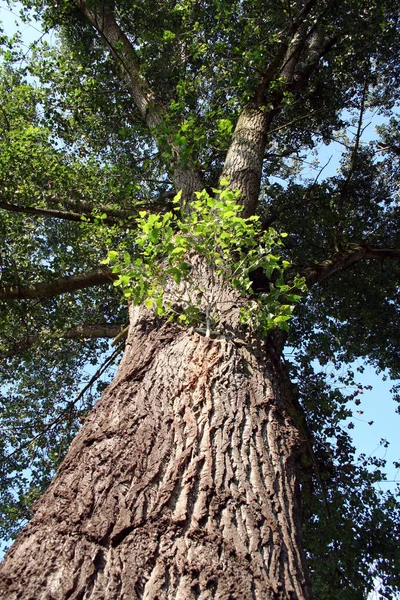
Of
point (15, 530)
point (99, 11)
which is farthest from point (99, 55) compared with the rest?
point (15, 530)

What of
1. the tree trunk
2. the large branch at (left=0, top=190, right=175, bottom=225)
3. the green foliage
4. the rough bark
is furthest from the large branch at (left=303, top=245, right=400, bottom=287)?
the tree trunk

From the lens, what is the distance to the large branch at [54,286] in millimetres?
5598

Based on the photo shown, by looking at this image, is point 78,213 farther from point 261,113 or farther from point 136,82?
point 261,113

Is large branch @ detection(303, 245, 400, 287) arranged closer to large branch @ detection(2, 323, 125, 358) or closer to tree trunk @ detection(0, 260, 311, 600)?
tree trunk @ detection(0, 260, 311, 600)

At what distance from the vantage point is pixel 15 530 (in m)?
7.03

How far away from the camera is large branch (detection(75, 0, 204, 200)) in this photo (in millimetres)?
5551

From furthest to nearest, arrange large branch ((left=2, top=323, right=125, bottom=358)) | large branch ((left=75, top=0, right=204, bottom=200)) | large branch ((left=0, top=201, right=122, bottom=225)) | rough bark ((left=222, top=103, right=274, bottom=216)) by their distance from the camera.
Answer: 1. large branch ((left=2, top=323, right=125, bottom=358))
2. large branch ((left=0, top=201, right=122, bottom=225))
3. large branch ((left=75, top=0, right=204, bottom=200))
4. rough bark ((left=222, top=103, right=274, bottom=216))

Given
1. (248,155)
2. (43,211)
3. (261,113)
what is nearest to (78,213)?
(43,211)

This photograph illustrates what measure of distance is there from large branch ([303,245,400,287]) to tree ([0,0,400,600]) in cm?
3

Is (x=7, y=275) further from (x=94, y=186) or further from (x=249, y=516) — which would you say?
(x=249, y=516)

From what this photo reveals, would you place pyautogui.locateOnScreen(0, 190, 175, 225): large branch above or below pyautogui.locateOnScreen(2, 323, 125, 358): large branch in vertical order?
above

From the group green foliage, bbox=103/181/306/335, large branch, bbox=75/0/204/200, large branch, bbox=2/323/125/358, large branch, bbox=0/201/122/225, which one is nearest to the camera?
green foliage, bbox=103/181/306/335

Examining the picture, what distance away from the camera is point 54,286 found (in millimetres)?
5699

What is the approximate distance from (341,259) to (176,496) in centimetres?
407
